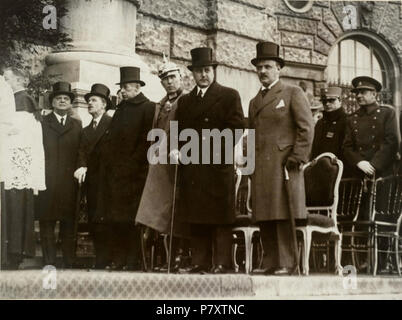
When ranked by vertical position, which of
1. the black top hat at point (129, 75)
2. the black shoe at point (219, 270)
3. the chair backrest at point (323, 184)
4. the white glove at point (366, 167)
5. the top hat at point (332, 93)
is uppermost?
the black top hat at point (129, 75)

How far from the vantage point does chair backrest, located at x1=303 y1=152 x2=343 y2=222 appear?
22.6 ft

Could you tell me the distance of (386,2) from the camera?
7.86m

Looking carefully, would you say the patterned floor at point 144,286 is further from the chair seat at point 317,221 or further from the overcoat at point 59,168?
the overcoat at point 59,168

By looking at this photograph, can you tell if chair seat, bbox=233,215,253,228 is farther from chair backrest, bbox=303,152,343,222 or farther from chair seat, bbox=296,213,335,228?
chair backrest, bbox=303,152,343,222

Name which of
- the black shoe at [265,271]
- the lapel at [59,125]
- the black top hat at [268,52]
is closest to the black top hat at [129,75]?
the lapel at [59,125]

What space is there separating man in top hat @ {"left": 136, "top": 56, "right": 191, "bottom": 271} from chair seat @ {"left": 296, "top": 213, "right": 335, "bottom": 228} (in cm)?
101

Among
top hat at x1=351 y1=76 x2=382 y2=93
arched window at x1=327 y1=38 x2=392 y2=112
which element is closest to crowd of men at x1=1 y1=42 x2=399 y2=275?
top hat at x1=351 y1=76 x2=382 y2=93

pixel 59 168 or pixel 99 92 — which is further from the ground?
pixel 99 92

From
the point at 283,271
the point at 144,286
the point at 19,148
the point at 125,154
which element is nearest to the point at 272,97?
the point at 125,154

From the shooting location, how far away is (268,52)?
6.95m

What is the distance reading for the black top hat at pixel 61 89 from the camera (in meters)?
7.01

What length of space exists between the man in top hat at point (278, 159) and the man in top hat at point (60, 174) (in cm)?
160

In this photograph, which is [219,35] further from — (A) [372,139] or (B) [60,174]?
(B) [60,174]

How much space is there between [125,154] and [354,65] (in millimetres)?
2571
